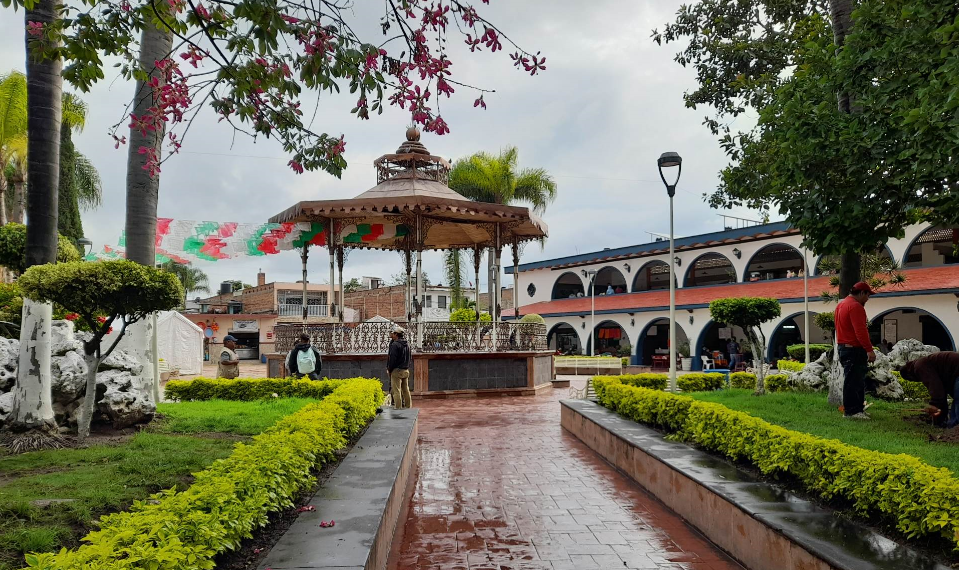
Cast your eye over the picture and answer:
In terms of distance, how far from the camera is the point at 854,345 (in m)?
7.77

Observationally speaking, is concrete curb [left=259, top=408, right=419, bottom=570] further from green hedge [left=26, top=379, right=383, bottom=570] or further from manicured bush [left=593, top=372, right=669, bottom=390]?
manicured bush [left=593, top=372, right=669, bottom=390]

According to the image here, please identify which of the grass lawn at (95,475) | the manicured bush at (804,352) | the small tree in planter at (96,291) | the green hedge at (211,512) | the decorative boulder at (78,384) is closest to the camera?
the green hedge at (211,512)

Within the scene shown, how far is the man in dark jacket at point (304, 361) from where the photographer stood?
12.9 metres

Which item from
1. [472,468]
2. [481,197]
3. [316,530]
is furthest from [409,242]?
[316,530]

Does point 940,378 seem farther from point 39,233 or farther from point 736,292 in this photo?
point 736,292

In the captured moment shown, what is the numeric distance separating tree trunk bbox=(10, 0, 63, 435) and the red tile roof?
2286cm

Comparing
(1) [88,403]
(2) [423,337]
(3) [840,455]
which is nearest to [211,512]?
(3) [840,455]

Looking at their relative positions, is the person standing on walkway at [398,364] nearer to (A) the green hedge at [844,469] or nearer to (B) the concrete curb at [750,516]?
(B) the concrete curb at [750,516]

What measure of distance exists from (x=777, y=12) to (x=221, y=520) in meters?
15.0

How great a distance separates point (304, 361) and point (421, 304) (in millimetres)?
4746

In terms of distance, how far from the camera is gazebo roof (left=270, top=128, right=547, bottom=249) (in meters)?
16.4

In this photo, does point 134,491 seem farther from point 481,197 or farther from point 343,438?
point 481,197

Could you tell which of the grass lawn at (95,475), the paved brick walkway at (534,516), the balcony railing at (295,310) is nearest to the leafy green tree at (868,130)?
the paved brick walkway at (534,516)

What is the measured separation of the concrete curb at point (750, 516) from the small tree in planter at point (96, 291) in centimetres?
548
